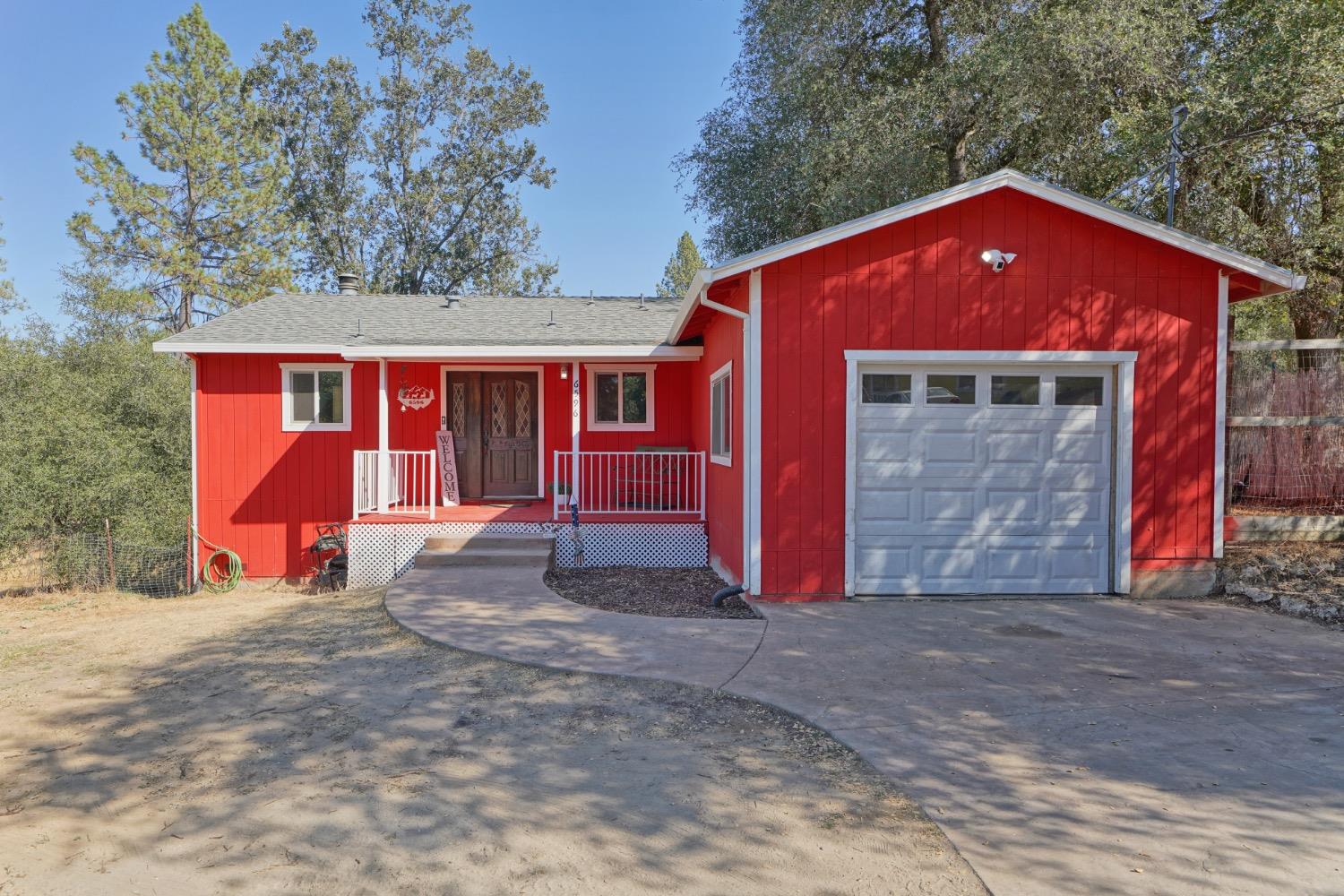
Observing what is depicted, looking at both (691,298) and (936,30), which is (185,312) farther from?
(936,30)

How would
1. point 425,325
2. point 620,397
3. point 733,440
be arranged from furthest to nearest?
point 620,397, point 425,325, point 733,440

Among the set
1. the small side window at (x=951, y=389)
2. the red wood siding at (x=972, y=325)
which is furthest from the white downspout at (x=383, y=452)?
the small side window at (x=951, y=389)

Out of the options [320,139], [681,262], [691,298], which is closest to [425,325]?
[691,298]

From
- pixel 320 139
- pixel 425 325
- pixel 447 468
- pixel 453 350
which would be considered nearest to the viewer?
pixel 453 350

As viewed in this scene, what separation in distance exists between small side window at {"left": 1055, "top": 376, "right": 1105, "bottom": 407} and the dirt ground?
15.4 feet

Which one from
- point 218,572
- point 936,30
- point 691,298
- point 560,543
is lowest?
point 218,572

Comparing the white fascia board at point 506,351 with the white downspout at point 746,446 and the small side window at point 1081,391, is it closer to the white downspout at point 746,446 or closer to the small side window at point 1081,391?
the white downspout at point 746,446

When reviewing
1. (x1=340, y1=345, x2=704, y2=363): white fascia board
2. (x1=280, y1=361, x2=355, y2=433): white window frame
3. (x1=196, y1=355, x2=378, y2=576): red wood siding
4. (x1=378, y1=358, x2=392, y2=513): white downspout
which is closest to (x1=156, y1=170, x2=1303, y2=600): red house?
(x1=340, y1=345, x2=704, y2=363): white fascia board

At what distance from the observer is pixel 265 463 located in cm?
1091

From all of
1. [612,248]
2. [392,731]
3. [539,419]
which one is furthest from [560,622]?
[612,248]

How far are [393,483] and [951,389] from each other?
23.3 feet

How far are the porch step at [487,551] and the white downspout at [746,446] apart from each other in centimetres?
255

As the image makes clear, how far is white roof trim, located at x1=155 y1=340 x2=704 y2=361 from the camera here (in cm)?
972

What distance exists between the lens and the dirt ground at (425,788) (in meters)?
2.88
